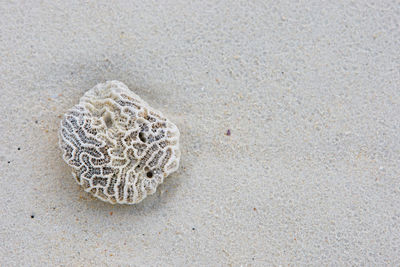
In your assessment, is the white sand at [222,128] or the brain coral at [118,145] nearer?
the brain coral at [118,145]

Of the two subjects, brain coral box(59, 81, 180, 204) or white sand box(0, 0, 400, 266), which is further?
white sand box(0, 0, 400, 266)

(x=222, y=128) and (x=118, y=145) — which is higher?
(x=222, y=128)

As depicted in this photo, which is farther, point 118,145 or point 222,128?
point 222,128

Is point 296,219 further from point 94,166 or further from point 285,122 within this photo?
point 94,166
